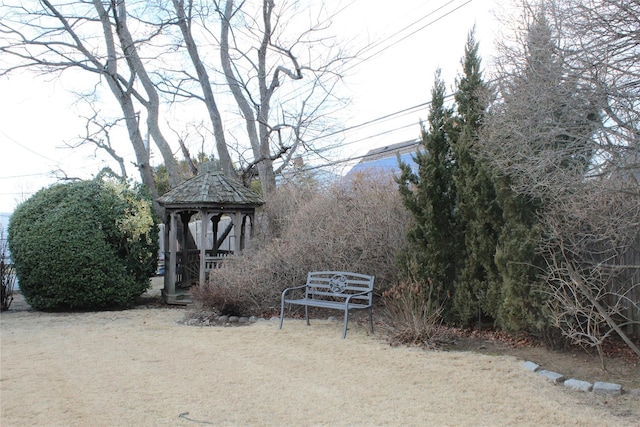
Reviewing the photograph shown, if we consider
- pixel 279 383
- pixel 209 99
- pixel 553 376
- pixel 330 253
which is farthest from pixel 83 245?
pixel 553 376

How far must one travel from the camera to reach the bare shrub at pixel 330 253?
9.48 metres

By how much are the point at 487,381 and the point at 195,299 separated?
6038mm

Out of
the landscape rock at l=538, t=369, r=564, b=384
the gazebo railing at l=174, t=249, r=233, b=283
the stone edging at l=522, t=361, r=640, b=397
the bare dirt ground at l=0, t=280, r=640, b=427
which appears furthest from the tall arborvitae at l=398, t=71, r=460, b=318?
the gazebo railing at l=174, t=249, r=233, b=283

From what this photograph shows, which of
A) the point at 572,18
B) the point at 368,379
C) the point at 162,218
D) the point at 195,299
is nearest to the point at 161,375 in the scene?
the point at 368,379

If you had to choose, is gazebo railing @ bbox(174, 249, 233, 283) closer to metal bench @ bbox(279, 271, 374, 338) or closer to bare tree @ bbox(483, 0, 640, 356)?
metal bench @ bbox(279, 271, 374, 338)

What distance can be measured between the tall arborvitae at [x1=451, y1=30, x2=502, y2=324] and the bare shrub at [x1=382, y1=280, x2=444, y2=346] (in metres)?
0.51

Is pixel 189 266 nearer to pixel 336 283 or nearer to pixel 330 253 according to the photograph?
pixel 330 253

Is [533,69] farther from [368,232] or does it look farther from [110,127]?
[110,127]

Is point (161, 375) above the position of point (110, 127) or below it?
below

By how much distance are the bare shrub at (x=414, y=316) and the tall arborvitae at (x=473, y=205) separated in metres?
0.51

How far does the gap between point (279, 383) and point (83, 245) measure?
6664 mm

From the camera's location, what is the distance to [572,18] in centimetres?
520

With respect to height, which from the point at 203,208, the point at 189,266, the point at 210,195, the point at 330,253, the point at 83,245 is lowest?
the point at 189,266

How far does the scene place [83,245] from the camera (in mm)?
10539
